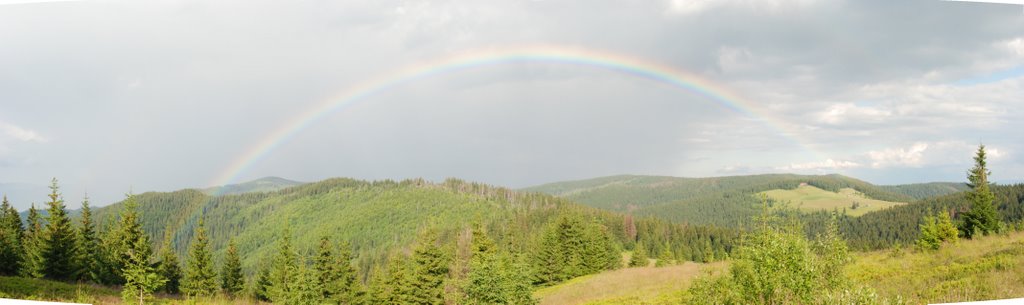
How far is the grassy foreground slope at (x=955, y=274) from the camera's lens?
56.6 ft

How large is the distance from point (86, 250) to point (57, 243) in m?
5.56

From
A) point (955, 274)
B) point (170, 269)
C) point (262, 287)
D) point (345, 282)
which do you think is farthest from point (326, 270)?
point (955, 274)

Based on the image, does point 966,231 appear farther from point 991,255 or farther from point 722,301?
point 722,301

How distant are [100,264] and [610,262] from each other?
210ft

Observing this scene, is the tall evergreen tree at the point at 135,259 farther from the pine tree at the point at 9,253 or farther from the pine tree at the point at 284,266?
the pine tree at the point at 284,266

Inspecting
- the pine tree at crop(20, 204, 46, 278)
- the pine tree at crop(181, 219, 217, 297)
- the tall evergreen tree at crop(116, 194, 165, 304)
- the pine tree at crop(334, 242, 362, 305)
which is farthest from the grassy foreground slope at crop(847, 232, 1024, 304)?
the pine tree at crop(20, 204, 46, 278)

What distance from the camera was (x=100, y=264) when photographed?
49.9m

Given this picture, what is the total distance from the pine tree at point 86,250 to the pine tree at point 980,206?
80927 mm

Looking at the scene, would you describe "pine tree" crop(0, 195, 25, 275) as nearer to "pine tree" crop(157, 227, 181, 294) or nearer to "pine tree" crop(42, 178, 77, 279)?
"pine tree" crop(42, 178, 77, 279)

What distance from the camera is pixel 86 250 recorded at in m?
49.6

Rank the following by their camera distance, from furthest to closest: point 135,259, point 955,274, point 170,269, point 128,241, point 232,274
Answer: point 232,274 < point 170,269 < point 128,241 < point 135,259 < point 955,274

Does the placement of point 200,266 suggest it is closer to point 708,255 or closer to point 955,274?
point 955,274

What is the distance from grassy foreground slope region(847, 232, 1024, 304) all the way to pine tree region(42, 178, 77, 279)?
59.4 meters

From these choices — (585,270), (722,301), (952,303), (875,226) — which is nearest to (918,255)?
(952,303)
